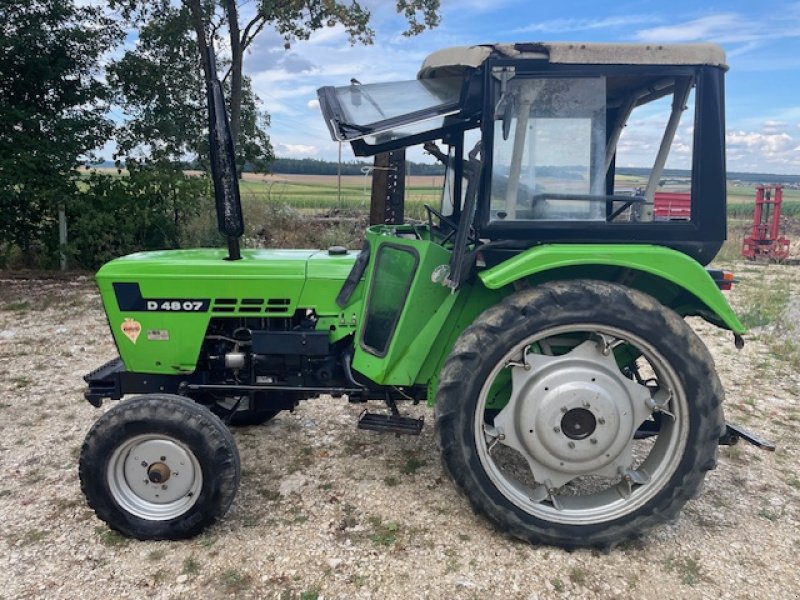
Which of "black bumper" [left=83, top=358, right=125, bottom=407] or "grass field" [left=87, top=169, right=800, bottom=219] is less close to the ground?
"grass field" [left=87, top=169, right=800, bottom=219]

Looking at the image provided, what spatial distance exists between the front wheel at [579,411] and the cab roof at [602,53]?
3.35ft

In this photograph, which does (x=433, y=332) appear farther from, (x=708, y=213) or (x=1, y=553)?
(x=1, y=553)

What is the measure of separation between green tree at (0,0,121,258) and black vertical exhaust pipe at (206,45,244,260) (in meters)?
7.57

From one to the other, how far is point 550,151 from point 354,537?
2.14 m

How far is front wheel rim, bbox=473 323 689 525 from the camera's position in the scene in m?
2.91

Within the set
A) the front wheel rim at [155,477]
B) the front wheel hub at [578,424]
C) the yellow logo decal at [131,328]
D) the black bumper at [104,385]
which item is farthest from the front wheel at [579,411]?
the black bumper at [104,385]

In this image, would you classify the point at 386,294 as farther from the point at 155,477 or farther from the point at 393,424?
the point at 155,477

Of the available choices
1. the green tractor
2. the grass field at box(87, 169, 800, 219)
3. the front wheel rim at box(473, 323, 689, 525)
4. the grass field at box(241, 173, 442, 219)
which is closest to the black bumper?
the green tractor

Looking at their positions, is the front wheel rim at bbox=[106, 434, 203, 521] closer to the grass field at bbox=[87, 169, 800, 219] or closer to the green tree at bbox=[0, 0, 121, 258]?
the grass field at bbox=[87, 169, 800, 219]

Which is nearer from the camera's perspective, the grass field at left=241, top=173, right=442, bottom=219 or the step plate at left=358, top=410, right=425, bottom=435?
the step plate at left=358, top=410, right=425, bottom=435

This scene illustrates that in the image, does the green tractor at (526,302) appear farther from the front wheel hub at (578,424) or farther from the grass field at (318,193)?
the grass field at (318,193)

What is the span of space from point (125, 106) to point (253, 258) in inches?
335

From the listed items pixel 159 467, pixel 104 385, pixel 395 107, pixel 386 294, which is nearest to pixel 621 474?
pixel 386 294

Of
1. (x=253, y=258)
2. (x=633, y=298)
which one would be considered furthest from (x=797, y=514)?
(x=253, y=258)
